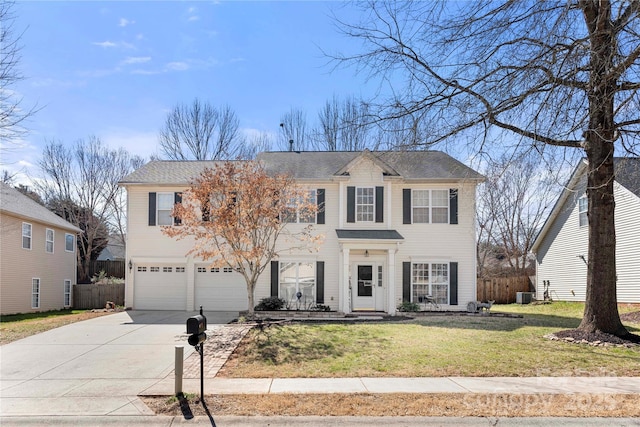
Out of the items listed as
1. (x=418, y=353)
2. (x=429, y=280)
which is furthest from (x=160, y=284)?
(x=418, y=353)

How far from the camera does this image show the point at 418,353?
33.7ft

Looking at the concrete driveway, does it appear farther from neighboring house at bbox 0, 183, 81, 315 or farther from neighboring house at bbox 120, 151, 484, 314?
neighboring house at bbox 0, 183, 81, 315

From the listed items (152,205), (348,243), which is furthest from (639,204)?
(152,205)

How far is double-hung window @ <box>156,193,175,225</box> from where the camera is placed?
19.2 meters

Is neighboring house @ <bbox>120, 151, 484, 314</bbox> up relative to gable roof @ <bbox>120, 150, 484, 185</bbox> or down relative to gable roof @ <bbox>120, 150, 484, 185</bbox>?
down

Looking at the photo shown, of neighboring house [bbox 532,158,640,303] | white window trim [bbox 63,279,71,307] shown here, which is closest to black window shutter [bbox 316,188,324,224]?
neighboring house [bbox 532,158,640,303]

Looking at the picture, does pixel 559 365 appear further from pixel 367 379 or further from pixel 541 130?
pixel 541 130

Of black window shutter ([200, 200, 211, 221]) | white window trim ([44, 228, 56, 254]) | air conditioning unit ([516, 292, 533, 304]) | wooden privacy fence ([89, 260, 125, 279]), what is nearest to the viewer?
black window shutter ([200, 200, 211, 221])

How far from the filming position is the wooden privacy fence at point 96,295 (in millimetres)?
23984

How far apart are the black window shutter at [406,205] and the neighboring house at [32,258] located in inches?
642

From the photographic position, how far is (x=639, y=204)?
60.8 feet

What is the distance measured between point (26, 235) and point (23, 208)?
125 cm

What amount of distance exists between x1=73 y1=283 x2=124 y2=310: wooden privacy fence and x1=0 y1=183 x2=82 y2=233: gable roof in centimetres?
346

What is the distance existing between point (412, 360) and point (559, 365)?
9.26 feet
